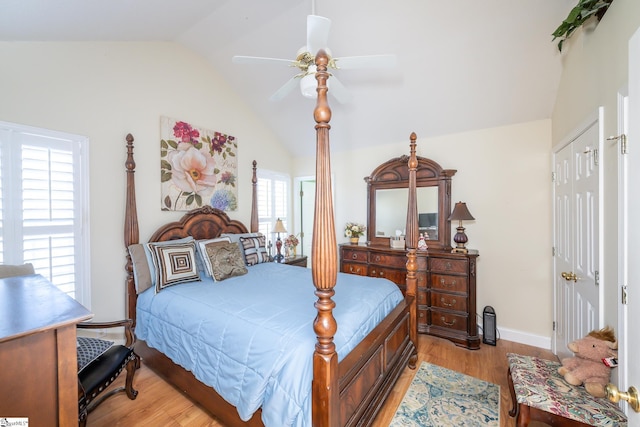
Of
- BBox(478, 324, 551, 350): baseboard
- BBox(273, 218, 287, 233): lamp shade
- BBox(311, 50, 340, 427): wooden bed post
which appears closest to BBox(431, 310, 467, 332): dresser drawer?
BBox(478, 324, 551, 350): baseboard

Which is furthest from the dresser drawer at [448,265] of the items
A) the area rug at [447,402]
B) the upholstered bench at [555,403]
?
the upholstered bench at [555,403]

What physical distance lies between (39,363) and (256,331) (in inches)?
35.9

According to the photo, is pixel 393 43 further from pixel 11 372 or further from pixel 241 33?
pixel 11 372

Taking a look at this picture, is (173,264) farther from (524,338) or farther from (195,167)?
(524,338)

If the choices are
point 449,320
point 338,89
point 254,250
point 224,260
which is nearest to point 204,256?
point 224,260

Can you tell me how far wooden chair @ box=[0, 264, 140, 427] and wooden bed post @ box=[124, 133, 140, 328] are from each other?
2.31 feet

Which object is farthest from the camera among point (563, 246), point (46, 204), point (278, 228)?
point (278, 228)

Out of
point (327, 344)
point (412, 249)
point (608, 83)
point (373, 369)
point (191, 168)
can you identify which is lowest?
point (373, 369)

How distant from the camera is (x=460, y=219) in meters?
3.05

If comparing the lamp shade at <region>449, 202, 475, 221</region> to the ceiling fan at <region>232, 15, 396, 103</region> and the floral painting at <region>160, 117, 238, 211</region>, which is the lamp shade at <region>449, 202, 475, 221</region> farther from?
the floral painting at <region>160, 117, 238, 211</region>

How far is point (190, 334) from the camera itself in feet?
6.17

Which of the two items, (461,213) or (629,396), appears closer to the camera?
Answer: (629,396)

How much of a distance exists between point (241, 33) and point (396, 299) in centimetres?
319

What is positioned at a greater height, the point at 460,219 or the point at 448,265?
the point at 460,219
